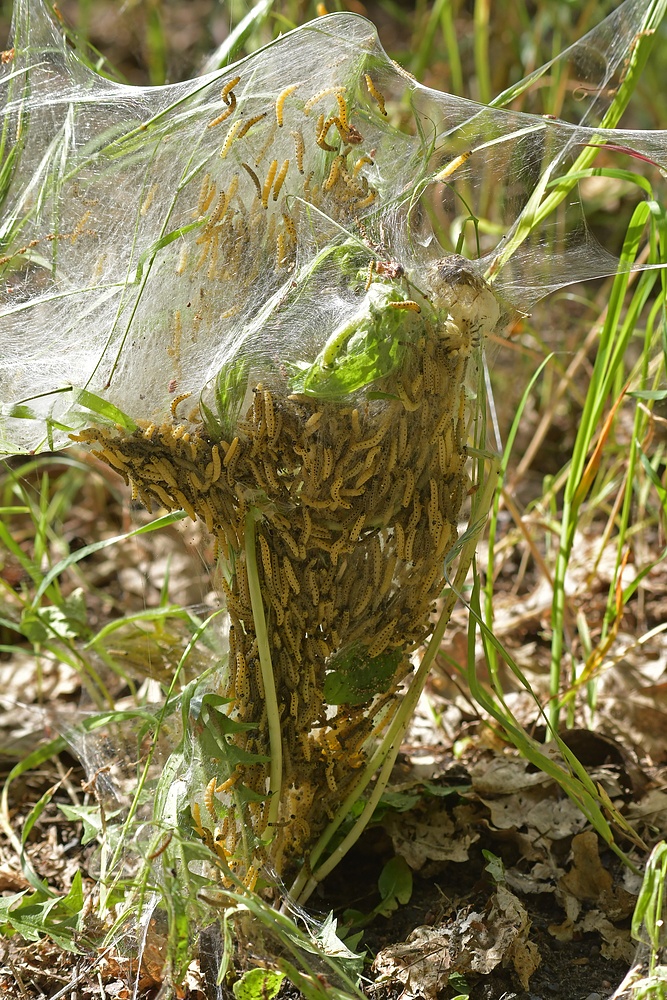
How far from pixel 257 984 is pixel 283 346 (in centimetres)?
84

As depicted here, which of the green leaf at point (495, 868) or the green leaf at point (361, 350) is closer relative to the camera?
the green leaf at point (361, 350)

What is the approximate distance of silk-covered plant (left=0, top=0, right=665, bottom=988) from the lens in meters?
1.28

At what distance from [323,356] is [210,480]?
23 centimetres

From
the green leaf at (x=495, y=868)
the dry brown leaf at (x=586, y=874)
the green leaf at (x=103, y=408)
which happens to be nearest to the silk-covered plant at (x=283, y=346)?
the green leaf at (x=103, y=408)

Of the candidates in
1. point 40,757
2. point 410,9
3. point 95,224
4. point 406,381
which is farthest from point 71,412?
point 410,9

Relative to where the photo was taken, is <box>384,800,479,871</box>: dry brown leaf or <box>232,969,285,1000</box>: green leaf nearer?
<box>232,969,285,1000</box>: green leaf

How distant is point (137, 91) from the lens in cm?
152

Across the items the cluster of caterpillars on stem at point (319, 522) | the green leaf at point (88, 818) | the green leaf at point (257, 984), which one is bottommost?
the green leaf at point (257, 984)

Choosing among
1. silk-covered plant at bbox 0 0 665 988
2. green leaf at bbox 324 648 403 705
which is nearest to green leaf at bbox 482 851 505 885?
silk-covered plant at bbox 0 0 665 988

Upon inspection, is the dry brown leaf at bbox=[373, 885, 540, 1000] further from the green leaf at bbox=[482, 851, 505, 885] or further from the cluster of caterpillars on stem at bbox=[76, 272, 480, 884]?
the cluster of caterpillars on stem at bbox=[76, 272, 480, 884]

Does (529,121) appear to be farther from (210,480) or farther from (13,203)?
(13,203)

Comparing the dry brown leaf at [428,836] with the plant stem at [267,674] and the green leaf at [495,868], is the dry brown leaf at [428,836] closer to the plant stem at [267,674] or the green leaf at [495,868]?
the green leaf at [495,868]

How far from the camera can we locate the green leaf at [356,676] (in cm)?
141

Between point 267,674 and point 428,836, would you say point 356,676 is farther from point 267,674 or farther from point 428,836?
point 428,836
